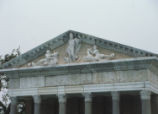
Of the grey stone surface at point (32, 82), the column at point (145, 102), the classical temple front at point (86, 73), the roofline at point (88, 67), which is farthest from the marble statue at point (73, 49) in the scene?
the column at point (145, 102)

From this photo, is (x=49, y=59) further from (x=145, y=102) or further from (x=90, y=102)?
(x=145, y=102)

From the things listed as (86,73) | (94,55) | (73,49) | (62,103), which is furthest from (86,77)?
(62,103)

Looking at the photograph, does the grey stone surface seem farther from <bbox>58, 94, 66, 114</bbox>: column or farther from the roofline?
<bbox>58, 94, 66, 114</bbox>: column

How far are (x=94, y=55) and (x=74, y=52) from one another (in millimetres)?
1453

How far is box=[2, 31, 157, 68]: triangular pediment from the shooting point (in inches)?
775

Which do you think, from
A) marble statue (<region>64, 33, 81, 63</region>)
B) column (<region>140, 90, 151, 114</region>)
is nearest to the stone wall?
column (<region>140, 90, 151, 114</region>)

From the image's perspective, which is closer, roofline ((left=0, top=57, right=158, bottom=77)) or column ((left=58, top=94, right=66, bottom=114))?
roofline ((left=0, top=57, right=158, bottom=77))

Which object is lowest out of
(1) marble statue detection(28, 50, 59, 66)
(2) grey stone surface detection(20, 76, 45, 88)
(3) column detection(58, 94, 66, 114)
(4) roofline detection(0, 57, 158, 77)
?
(3) column detection(58, 94, 66, 114)

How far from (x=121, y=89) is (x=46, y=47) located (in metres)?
6.23

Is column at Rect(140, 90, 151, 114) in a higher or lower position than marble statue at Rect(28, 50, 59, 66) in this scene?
lower

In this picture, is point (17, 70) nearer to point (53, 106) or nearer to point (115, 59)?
point (53, 106)

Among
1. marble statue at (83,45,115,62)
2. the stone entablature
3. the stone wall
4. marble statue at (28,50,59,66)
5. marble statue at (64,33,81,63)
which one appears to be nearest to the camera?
the stone entablature

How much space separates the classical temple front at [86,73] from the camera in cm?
1895

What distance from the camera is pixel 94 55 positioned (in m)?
20.3
